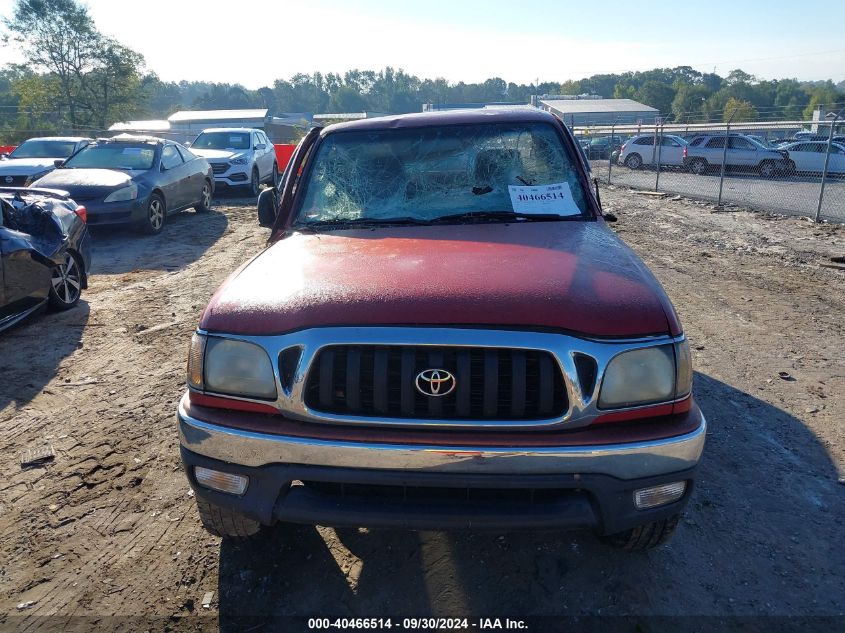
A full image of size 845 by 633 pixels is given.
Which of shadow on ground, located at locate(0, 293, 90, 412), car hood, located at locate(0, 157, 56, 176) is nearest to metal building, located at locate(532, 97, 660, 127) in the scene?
car hood, located at locate(0, 157, 56, 176)

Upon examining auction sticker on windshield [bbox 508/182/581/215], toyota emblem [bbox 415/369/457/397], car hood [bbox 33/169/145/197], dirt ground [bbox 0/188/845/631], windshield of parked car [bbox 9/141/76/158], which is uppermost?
auction sticker on windshield [bbox 508/182/581/215]

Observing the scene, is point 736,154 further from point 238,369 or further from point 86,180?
point 238,369

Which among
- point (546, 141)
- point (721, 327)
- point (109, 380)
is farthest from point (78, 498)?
point (721, 327)

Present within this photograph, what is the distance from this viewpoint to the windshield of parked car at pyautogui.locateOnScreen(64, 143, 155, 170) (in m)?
11.0

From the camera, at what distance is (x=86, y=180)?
33.1 feet

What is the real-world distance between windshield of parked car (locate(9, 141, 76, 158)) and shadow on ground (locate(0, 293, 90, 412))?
939cm

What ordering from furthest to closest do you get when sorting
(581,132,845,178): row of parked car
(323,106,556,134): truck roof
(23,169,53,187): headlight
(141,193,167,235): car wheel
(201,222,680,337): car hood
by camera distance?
(581,132,845,178): row of parked car < (23,169,53,187): headlight < (141,193,167,235): car wheel < (323,106,556,134): truck roof < (201,222,680,337): car hood

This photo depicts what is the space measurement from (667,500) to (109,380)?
13.5ft

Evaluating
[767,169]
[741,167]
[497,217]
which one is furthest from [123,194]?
[741,167]

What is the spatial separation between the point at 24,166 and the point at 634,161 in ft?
72.3

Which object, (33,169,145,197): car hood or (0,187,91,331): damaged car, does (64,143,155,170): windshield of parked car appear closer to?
(33,169,145,197): car hood

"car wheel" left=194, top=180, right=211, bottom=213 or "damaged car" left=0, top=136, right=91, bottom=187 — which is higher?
"damaged car" left=0, top=136, right=91, bottom=187

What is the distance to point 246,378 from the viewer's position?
7.53 feet

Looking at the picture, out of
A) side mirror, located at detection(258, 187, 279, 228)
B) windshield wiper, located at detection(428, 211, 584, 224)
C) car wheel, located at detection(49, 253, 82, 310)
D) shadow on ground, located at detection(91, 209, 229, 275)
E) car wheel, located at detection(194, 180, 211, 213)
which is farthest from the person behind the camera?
car wheel, located at detection(194, 180, 211, 213)
